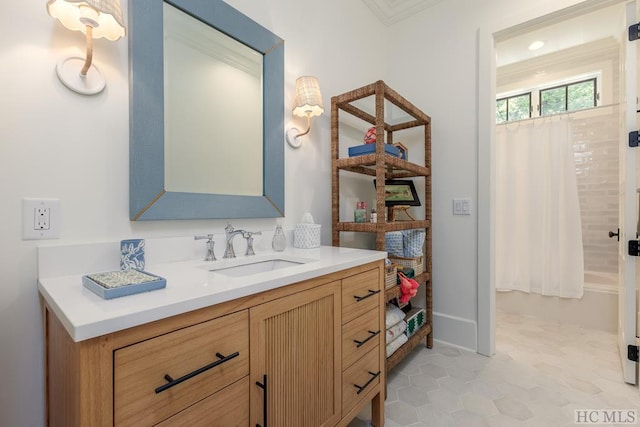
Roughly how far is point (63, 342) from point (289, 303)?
0.54m

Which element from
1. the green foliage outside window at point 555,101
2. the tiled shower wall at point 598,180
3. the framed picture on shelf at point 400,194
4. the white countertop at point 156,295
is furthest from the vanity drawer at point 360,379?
the green foliage outside window at point 555,101

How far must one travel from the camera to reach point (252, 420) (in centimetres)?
78

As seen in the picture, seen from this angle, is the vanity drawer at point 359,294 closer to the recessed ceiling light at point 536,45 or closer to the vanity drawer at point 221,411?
the vanity drawer at point 221,411

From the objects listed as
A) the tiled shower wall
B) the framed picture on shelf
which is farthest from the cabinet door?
the tiled shower wall

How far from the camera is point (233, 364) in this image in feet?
2.41

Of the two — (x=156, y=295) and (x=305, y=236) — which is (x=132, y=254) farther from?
(x=305, y=236)

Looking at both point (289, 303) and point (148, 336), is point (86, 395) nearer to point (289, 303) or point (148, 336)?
point (148, 336)

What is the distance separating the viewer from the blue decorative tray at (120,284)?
65 cm

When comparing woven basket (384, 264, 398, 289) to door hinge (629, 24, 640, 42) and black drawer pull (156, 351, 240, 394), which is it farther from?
door hinge (629, 24, 640, 42)

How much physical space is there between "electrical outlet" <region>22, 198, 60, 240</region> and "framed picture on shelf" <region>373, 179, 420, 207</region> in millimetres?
1703

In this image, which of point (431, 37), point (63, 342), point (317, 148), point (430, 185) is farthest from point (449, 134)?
point (63, 342)

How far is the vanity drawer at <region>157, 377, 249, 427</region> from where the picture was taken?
646 mm

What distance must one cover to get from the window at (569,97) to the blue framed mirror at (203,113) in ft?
10.7

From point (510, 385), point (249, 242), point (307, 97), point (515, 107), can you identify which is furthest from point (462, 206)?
point (515, 107)
